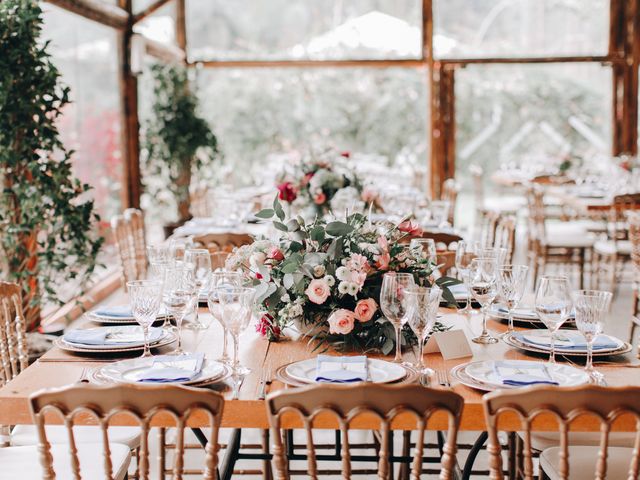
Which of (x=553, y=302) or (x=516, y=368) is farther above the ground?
(x=553, y=302)

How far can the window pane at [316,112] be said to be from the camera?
34.2 feet

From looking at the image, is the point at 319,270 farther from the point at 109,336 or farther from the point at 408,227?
the point at 109,336

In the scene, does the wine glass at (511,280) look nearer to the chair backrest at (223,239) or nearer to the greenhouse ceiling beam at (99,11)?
the chair backrest at (223,239)

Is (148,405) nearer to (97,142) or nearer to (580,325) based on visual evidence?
(580,325)

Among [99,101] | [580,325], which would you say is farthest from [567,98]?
[580,325]

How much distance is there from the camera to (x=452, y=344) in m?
2.49

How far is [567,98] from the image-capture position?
10.3m

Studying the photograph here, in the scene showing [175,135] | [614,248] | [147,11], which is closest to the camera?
[614,248]

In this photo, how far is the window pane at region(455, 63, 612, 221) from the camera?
10.2 metres

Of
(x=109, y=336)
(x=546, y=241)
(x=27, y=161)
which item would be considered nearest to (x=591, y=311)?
(x=109, y=336)

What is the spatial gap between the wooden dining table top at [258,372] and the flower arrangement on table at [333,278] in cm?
9

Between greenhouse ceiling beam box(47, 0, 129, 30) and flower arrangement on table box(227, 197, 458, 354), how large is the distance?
12.4 feet

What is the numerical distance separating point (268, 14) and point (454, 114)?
2449 millimetres

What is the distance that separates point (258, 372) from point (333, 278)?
38cm
